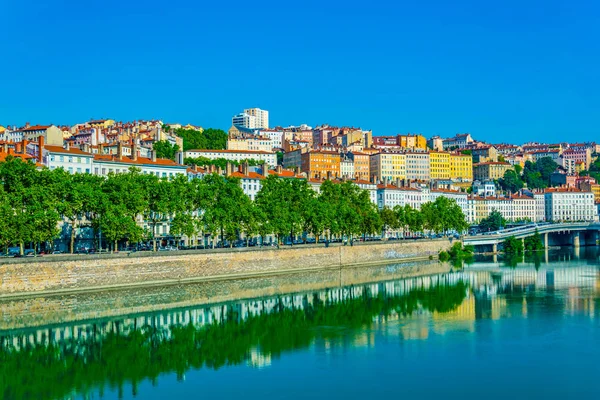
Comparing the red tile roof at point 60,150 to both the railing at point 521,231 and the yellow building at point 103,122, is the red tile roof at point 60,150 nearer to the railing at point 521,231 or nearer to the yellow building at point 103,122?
the railing at point 521,231

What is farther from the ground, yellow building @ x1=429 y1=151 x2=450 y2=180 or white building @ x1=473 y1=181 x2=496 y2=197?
yellow building @ x1=429 y1=151 x2=450 y2=180

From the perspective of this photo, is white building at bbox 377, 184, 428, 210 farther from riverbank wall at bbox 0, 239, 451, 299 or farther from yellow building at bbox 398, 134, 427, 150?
yellow building at bbox 398, 134, 427, 150

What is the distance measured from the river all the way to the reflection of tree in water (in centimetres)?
6

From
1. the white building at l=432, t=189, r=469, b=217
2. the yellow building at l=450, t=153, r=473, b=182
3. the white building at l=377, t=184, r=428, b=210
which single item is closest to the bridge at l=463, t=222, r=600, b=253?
the white building at l=377, t=184, r=428, b=210

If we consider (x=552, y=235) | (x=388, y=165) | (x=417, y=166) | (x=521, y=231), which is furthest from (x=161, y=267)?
(x=417, y=166)

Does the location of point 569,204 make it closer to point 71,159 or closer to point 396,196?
point 396,196

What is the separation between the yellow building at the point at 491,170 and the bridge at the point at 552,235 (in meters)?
48.7

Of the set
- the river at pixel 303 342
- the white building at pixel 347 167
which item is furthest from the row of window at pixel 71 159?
the white building at pixel 347 167

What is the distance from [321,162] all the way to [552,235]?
36.7m

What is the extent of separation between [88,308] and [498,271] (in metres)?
31.3

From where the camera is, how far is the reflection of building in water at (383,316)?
98.6ft

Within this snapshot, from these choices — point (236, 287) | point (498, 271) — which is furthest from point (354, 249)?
point (236, 287)

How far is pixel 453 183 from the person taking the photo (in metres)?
128

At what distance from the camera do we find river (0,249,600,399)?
2294 centimetres
